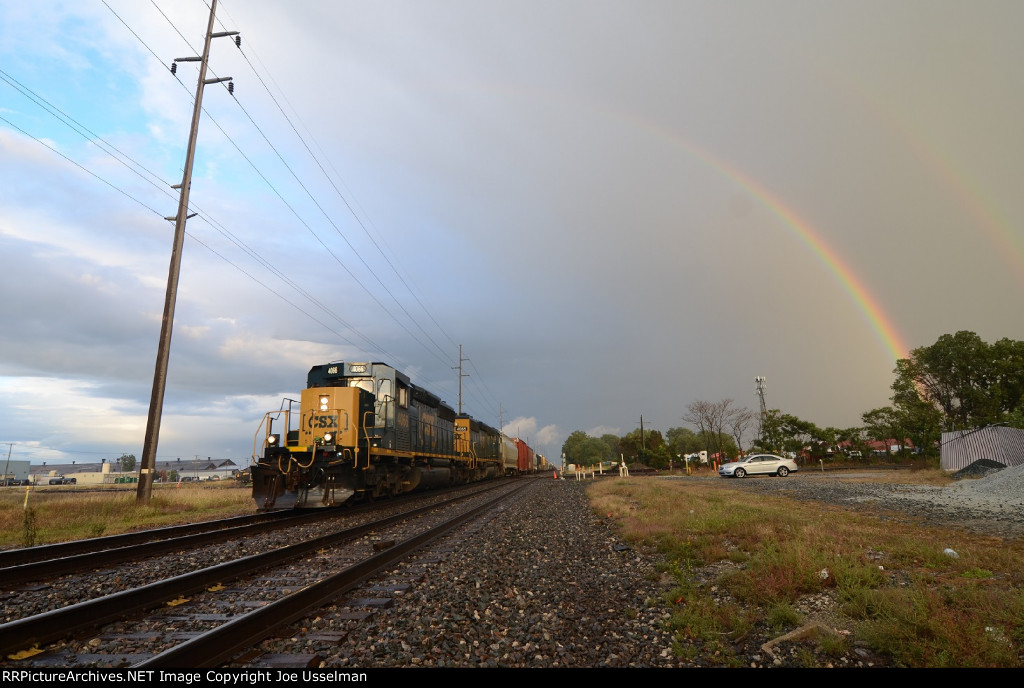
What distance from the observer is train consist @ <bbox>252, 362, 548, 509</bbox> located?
15.1 meters

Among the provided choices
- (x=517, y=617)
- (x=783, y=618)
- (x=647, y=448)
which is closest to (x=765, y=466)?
(x=783, y=618)

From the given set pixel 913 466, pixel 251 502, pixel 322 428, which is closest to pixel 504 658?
pixel 322 428

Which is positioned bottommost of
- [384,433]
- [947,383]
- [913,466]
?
[913,466]

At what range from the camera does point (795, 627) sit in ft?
16.4

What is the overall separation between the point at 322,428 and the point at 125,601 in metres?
10.7

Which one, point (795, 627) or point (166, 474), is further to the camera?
point (166, 474)

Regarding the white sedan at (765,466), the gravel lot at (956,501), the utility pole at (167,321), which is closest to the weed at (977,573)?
the gravel lot at (956,501)

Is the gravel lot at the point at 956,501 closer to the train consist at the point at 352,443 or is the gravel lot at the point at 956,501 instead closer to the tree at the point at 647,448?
the train consist at the point at 352,443

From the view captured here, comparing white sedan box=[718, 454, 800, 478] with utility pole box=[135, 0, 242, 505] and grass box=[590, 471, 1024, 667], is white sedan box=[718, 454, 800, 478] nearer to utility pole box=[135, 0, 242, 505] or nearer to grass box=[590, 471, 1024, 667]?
grass box=[590, 471, 1024, 667]

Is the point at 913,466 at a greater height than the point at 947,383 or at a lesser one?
lesser

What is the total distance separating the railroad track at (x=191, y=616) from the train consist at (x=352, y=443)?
21.2 ft

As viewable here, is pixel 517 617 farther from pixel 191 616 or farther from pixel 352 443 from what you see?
pixel 352 443

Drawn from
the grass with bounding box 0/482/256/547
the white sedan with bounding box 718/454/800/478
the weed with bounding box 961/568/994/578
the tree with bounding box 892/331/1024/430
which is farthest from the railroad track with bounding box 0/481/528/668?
the tree with bounding box 892/331/1024/430

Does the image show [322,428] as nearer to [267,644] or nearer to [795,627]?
[267,644]
